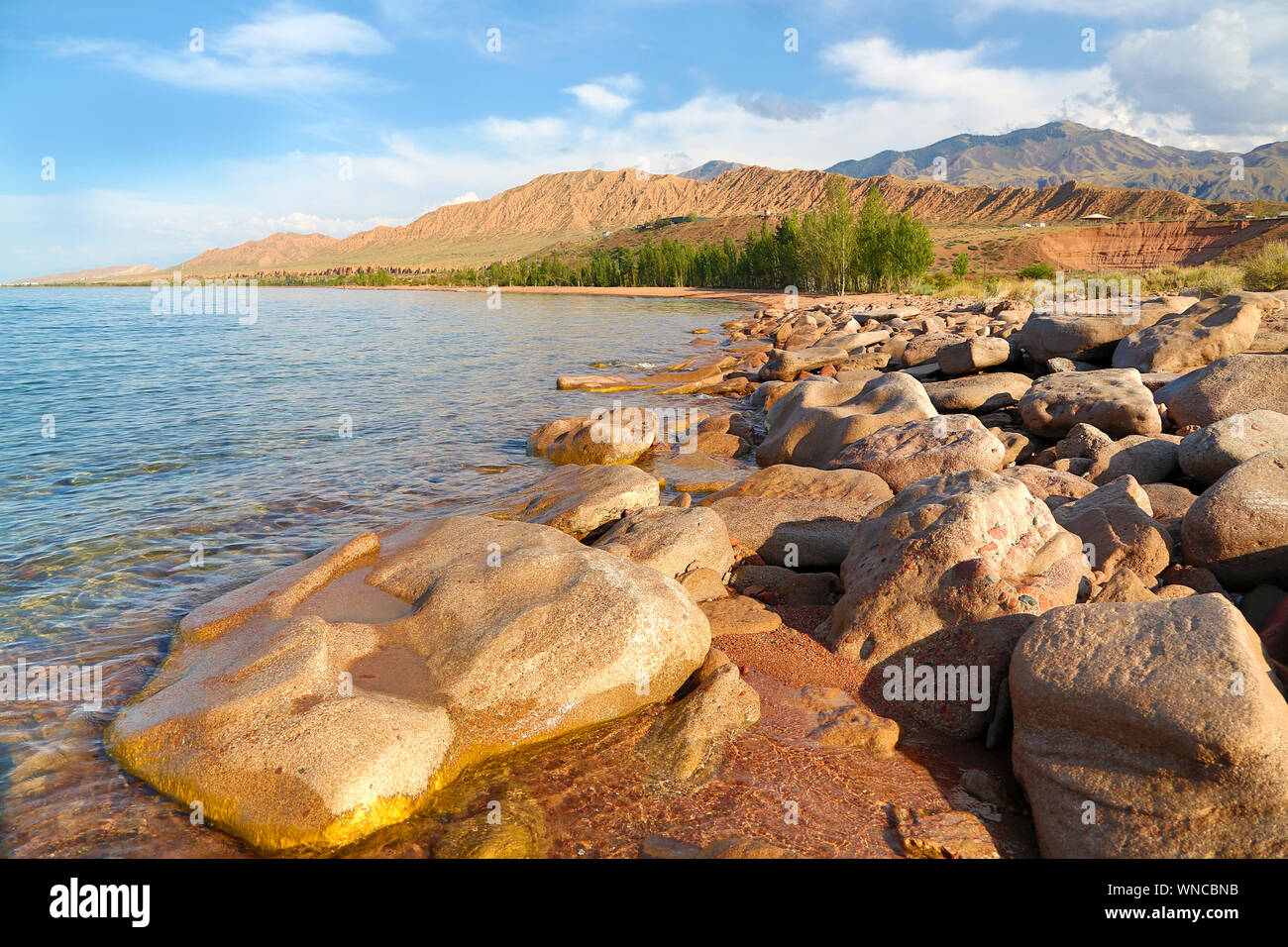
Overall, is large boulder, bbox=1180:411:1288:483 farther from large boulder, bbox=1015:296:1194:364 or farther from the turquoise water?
the turquoise water

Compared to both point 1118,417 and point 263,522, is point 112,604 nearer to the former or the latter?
point 263,522

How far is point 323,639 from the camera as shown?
225 inches

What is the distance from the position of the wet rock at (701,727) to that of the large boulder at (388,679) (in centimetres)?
25

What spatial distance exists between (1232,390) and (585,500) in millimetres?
9078

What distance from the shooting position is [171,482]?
41.4ft

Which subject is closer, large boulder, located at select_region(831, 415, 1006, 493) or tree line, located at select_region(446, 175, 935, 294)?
large boulder, located at select_region(831, 415, 1006, 493)

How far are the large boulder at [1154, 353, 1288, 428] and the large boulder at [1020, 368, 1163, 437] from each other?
1.27 ft

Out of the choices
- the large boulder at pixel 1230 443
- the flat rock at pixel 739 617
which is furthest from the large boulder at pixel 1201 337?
the flat rock at pixel 739 617

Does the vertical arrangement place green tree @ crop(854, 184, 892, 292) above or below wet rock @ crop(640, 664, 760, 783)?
above

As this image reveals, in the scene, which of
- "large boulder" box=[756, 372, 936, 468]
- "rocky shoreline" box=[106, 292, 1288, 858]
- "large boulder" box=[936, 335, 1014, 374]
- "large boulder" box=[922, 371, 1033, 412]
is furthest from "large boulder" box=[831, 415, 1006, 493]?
"large boulder" box=[936, 335, 1014, 374]

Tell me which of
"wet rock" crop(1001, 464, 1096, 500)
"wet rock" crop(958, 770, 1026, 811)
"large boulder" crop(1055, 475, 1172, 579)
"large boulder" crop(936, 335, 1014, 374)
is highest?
"large boulder" crop(936, 335, 1014, 374)

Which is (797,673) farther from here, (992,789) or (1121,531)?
(1121,531)

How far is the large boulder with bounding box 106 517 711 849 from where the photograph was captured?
4.39m
